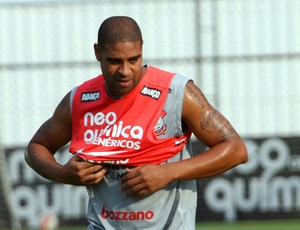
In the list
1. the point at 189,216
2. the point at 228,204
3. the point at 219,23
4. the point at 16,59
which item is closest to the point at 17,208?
the point at 16,59

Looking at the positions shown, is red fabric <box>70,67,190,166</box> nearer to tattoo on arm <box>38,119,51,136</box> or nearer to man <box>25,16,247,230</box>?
man <box>25,16,247,230</box>

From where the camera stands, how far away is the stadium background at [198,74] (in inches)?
478

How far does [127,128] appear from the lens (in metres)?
4.75

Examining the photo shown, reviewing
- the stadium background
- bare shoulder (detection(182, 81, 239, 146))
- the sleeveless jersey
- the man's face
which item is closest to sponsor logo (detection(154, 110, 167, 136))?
the sleeveless jersey

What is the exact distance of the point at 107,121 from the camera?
189 inches

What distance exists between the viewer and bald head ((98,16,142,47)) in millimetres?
4629

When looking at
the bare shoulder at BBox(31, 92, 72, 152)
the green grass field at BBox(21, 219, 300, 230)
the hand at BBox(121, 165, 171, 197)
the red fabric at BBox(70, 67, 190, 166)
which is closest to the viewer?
the hand at BBox(121, 165, 171, 197)

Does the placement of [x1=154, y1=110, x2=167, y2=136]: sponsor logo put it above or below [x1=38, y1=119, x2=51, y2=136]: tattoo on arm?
above

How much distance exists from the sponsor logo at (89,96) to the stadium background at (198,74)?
717 centimetres

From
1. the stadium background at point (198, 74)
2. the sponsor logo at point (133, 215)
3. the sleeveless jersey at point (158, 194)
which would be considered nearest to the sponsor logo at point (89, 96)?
the sleeveless jersey at point (158, 194)

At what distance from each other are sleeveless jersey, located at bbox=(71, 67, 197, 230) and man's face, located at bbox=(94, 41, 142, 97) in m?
0.17

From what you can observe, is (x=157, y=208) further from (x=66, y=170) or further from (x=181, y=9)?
(x=181, y=9)

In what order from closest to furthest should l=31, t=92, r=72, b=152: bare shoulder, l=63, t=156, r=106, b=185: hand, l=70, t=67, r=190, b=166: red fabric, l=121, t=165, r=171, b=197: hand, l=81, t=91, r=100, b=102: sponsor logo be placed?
l=121, t=165, r=171, b=197: hand, l=63, t=156, r=106, b=185: hand, l=70, t=67, r=190, b=166: red fabric, l=81, t=91, r=100, b=102: sponsor logo, l=31, t=92, r=72, b=152: bare shoulder

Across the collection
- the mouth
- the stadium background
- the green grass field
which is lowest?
the green grass field
